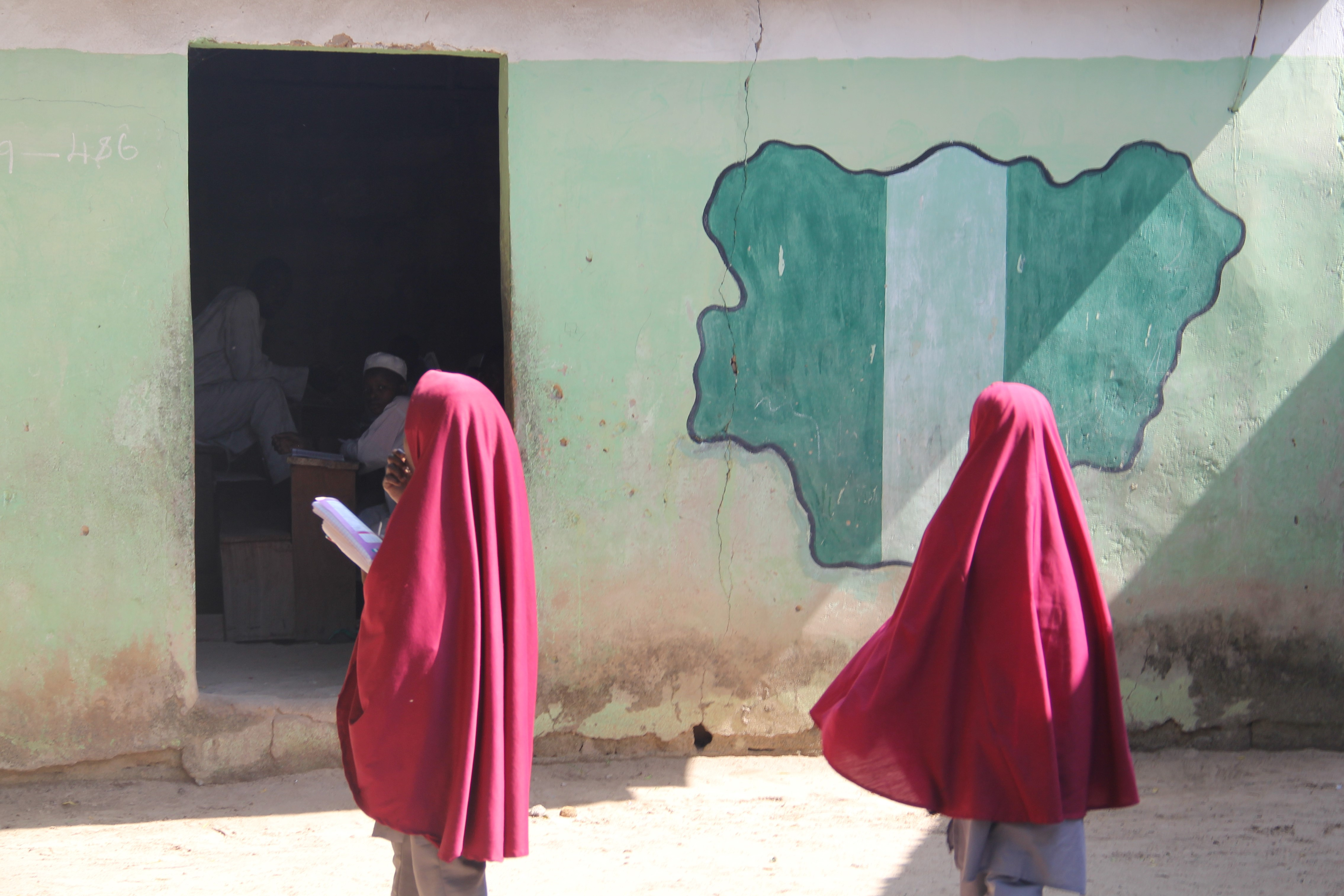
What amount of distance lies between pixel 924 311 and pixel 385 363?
2818mm

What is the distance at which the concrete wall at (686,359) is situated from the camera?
3.96 m

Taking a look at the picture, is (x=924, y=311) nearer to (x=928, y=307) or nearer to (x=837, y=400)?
(x=928, y=307)

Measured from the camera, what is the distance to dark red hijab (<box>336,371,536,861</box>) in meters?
2.29

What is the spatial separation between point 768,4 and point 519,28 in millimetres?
956

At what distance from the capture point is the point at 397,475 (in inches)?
106

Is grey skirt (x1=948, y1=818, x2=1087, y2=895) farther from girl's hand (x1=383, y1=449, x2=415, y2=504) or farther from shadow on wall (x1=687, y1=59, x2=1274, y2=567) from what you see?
shadow on wall (x1=687, y1=59, x2=1274, y2=567)

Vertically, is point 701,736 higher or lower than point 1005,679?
lower

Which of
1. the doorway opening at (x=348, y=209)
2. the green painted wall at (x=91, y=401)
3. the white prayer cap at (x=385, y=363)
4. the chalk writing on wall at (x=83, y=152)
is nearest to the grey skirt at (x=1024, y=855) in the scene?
the green painted wall at (x=91, y=401)

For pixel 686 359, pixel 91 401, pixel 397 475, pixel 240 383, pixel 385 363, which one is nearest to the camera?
pixel 397 475

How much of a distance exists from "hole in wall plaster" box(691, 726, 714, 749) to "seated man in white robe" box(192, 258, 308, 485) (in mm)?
2874

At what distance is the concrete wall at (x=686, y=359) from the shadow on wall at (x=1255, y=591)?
0.04 ft

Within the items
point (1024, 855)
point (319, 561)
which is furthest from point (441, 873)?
point (319, 561)

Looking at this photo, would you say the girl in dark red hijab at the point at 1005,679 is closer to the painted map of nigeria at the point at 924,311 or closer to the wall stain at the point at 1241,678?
the painted map of nigeria at the point at 924,311

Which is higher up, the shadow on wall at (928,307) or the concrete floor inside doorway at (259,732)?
the shadow on wall at (928,307)
